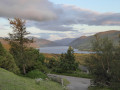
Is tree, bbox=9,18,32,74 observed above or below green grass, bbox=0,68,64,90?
above

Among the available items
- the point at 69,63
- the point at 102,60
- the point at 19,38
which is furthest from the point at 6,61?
the point at 69,63

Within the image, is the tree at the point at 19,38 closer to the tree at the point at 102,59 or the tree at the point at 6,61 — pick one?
the tree at the point at 6,61

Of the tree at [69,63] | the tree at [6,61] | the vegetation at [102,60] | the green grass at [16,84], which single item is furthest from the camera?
the tree at [69,63]

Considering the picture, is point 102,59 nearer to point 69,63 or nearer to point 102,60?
point 102,60

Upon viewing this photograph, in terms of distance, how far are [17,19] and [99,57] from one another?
21599mm

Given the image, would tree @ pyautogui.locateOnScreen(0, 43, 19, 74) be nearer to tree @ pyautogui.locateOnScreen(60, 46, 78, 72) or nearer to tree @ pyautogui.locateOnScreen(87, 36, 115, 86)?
tree @ pyautogui.locateOnScreen(87, 36, 115, 86)

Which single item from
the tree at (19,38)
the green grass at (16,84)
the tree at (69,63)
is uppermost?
the tree at (19,38)

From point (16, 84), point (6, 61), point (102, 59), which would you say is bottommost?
point (16, 84)

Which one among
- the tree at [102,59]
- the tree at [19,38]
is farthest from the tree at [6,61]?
the tree at [102,59]

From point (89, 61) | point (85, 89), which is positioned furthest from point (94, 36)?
point (85, 89)

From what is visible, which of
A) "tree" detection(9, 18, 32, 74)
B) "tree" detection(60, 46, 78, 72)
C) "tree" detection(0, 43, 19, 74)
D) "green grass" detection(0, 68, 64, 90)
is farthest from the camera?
"tree" detection(60, 46, 78, 72)

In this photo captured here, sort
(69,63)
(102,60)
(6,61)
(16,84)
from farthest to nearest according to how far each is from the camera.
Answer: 1. (69,63)
2. (6,61)
3. (102,60)
4. (16,84)

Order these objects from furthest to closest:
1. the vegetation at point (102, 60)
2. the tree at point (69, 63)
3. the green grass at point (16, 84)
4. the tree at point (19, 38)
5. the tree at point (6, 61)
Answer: the tree at point (69, 63)
the tree at point (19, 38)
the tree at point (6, 61)
the vegetation at point (102, 60)
the green grass at point (16, 84)

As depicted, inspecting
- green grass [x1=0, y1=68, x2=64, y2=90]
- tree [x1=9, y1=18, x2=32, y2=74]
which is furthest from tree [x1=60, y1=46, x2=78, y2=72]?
green grass [x1=0, y1=68, x2=64, y2=90]
